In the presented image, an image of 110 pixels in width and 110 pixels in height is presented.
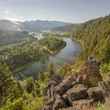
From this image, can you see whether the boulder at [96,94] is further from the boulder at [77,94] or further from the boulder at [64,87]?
the boulder at [64,87]

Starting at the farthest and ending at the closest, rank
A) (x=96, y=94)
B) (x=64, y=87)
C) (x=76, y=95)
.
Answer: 1. (x=64, y=87)
2. (x=76, y=95)
3. (x=96, y=94)

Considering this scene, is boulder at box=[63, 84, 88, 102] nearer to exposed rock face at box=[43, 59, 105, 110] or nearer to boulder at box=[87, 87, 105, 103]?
exposed rock face at box=[43, 59, 105, 110]

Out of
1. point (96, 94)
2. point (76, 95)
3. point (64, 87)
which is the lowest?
point (64, 87)

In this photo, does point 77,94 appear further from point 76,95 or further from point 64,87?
point 64,87

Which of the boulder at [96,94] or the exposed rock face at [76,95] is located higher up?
the boulder at [96,94]

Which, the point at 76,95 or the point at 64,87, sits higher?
the point at 76,95

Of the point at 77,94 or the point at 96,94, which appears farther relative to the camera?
the point at 77,94

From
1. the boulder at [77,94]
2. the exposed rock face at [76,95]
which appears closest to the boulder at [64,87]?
Answer: the exposed rock face at [76,95]

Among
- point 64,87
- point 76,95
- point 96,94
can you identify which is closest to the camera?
point 96,94

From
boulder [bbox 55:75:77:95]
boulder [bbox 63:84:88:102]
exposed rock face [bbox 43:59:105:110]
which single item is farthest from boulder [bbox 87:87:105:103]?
boulder [bbox 55:75:77:95]

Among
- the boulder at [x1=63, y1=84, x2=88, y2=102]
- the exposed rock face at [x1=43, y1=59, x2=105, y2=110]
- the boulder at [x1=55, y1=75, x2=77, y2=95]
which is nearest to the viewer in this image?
the exposed rock face at [x1=43, y1=59, x2=105, y2=110]

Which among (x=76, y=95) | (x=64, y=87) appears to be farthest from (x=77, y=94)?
(x=64, y=87)

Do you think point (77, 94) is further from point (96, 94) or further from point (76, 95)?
point (96, 94)

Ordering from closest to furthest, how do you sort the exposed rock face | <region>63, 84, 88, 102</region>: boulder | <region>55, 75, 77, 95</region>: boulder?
the exposed rock face
<region>63, 84, 88, 102</region>: boulder
<region>55, 75, 77, 95</region>: boulder
